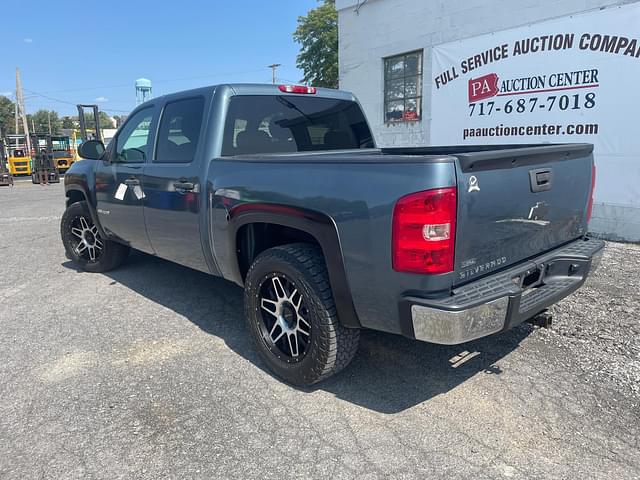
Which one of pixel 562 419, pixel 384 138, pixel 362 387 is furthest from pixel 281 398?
pixel 384 138

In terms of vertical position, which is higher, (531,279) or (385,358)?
(531,279)

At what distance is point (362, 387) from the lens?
3.09 meters

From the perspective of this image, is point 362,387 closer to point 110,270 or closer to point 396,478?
point 396,478

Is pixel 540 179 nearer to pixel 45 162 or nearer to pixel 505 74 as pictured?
pixel 505 74

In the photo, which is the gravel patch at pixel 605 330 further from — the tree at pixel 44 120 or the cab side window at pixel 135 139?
the tree at pixel 44 120

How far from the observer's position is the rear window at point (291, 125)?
12.4ft

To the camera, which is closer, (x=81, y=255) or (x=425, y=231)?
(x=425, y=231)

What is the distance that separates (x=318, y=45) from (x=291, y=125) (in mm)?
24798

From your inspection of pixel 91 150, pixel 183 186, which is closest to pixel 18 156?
pixel 91 150

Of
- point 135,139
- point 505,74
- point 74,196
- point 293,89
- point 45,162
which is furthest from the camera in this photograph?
point 45,162

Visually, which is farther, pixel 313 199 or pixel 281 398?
pixel 281 398

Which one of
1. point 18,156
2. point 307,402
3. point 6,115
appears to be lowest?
point 307,402

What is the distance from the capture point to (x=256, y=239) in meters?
3.49

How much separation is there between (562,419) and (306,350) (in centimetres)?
148
